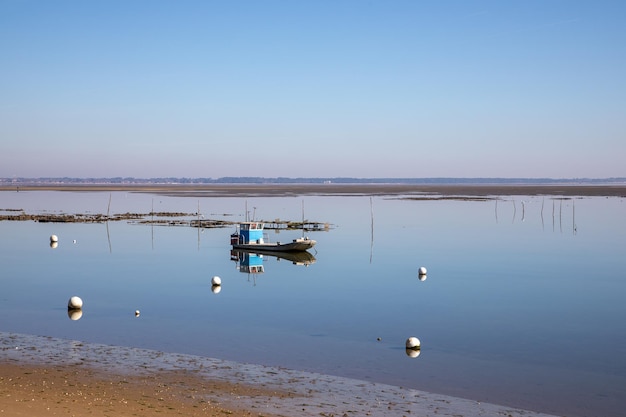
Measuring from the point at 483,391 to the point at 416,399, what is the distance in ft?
8.02

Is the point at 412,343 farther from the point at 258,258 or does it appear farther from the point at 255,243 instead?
the point at 255,243

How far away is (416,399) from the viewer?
19.7 m

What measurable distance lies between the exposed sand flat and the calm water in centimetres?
134

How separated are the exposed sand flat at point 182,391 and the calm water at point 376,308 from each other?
4.39ft

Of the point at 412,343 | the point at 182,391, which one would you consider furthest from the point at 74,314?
the point at 412,343

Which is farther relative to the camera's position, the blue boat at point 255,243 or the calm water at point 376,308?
the blue boat at point 255,243

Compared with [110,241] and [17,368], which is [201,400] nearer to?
[17,368]

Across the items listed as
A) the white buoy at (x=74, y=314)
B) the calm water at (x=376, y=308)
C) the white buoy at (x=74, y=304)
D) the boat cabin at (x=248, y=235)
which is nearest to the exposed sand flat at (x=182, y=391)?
the calm water at (x=376, y=308)

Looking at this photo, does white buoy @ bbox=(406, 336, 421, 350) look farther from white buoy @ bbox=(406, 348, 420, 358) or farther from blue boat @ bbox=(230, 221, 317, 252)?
blue boat @ bbox=(230, 221, 317, 252)

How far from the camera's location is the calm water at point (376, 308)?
75.6ft

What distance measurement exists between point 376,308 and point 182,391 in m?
16.0

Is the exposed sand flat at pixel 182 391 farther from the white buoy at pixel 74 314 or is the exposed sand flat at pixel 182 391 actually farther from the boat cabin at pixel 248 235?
the boat cabin at pixel 248 235

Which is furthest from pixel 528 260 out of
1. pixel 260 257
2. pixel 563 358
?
pixel 563 358

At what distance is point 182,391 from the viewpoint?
764 inches
